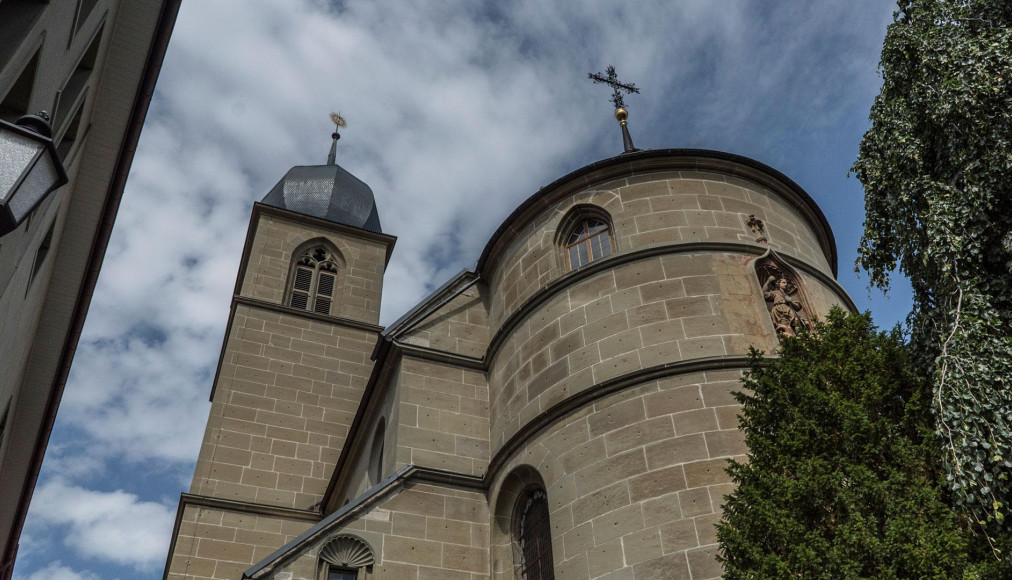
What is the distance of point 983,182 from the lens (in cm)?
806

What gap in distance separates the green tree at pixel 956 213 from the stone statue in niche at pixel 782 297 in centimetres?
156

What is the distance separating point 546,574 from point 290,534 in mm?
9705

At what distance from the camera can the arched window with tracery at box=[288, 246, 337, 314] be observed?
24.0m

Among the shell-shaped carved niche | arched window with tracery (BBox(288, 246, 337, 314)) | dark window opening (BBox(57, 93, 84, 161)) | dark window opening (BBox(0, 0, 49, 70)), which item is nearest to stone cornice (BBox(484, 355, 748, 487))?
the shell-shaped carved niche

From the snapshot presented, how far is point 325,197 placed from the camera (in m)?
27.3

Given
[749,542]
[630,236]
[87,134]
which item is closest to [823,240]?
[630,236]

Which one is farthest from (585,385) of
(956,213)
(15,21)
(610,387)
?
(15,21)

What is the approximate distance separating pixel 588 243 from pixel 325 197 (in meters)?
16.5

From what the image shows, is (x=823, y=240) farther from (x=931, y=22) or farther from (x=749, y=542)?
(x=749, y=542)

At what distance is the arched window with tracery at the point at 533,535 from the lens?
33.4 ft

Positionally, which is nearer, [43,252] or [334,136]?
[43,252]

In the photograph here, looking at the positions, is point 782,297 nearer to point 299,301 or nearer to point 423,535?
point 423,535

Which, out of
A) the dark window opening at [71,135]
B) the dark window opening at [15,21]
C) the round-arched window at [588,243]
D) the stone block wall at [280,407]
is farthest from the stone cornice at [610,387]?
the stone block wall at [280,407]

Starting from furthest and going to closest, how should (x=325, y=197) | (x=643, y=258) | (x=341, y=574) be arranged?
(x=325, y=197) → (x=643, y=258) → (x=341, y=574)
